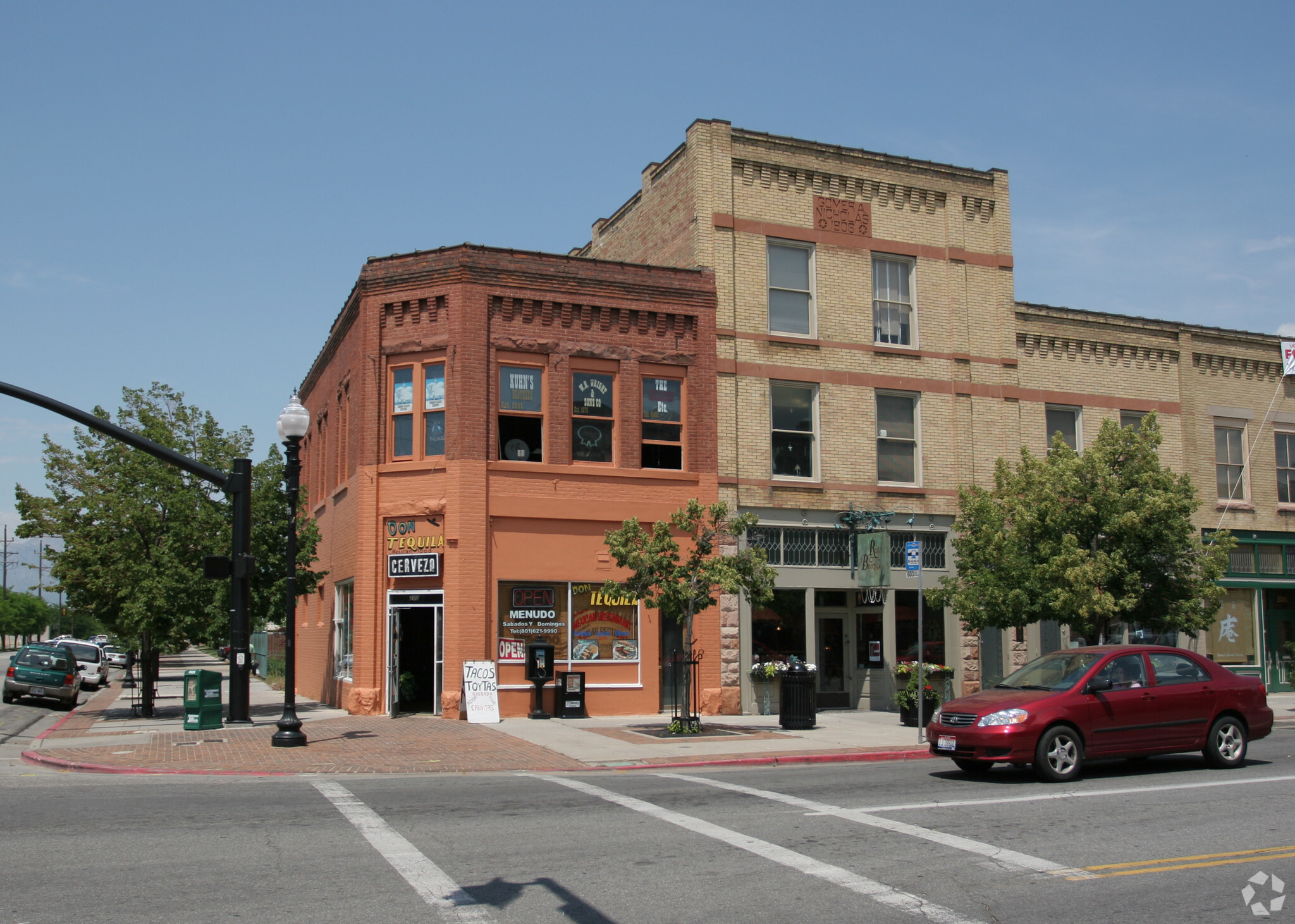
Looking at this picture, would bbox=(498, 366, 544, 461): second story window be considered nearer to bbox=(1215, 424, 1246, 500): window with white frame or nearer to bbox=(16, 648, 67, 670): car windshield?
bbox=(16, 648, 67, 670): car windshield

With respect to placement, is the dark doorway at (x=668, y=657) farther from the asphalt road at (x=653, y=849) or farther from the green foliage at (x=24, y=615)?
the green foliage at (x=24, y=615)

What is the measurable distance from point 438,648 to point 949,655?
10.9 m

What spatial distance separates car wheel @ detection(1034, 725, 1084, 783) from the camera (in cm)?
1252

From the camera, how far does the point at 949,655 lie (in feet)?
81.7

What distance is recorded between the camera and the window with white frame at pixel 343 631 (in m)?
24.4

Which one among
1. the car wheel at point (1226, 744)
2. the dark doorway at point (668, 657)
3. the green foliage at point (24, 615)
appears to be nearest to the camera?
the car wheel at point (1226, 744)

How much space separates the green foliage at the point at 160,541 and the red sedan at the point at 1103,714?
52.1ft

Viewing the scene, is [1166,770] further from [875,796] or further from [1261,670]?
[1261,670]

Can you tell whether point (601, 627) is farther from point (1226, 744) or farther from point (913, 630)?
point (1226, 744)

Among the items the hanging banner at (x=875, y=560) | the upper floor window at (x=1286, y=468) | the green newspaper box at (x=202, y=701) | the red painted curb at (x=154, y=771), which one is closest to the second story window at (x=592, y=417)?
the hanging banner at (x=875, y=560)

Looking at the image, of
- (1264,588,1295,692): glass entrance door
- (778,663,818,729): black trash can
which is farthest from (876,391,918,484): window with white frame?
(1264,588,1295,692): glass entrance door

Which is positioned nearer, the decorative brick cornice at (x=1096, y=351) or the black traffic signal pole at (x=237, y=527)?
the black traffic signal pole at (x=237, y=527)

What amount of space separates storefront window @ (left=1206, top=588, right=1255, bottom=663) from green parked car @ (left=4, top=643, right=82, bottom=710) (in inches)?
1123

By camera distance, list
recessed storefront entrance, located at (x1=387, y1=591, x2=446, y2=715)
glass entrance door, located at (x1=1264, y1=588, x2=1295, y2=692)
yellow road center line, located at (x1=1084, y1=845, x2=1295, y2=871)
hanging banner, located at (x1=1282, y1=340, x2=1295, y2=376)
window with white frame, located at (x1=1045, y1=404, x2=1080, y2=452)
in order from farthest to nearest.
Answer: hanging banner, located at (x1=1282, y1=340, x2=1295, y2=376)
glass entrance door, located at (x1=1264, y1=588, x2=1295, y2=692)
window with white frame, located at (x1=1045, y1=404, x2=1080, y2=452)
recessed storefront entrance, located at (x1=387, y1=591, x2=446, y2=715)
yellow road center line, located at (x1=1084, y1=845, x2=1295, y2=871)
